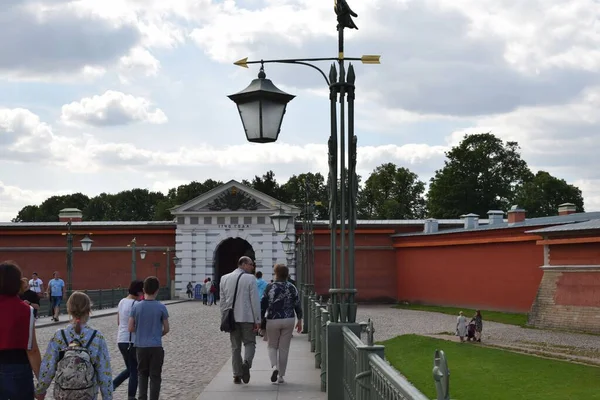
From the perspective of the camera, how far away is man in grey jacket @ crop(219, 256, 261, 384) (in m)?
12.0

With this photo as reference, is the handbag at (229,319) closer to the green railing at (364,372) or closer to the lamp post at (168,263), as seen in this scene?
the green railing at (364,372)

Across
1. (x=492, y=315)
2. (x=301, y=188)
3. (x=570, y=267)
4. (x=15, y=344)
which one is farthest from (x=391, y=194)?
(x=15, y=344)

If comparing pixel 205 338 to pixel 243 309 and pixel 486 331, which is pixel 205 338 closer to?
pixel 486 331

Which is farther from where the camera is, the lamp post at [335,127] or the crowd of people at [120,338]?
the lamp post at [335,127]

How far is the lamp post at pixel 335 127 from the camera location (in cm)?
922

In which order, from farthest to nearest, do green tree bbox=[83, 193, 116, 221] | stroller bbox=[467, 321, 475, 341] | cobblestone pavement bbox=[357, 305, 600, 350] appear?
1. green tree bbox=[83, 193, 116, 221]
2. cobblestone pavement bbox=[357, 305, 600, 350]
3. stroller bbox=[467, 321, 475, 341]

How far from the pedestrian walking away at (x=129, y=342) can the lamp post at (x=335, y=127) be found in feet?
7.72

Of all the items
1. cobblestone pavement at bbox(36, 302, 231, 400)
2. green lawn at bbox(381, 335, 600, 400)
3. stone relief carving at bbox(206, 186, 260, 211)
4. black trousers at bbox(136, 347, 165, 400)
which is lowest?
green lawn at bbox(381, 335, 600, 400)

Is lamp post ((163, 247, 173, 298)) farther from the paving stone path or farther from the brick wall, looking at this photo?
the brick wall

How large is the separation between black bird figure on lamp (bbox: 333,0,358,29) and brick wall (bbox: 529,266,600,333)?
19908mm

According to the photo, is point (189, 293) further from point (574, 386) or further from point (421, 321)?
point (574, 386)

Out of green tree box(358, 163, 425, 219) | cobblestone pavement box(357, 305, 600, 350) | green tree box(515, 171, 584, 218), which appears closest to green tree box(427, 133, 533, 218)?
green tree box(515, 171, 584, 218)

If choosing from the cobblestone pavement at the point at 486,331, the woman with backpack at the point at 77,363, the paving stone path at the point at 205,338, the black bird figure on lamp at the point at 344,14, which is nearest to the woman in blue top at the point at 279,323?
the paving stone path at the point at 205,338

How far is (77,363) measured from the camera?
659 centimetres
